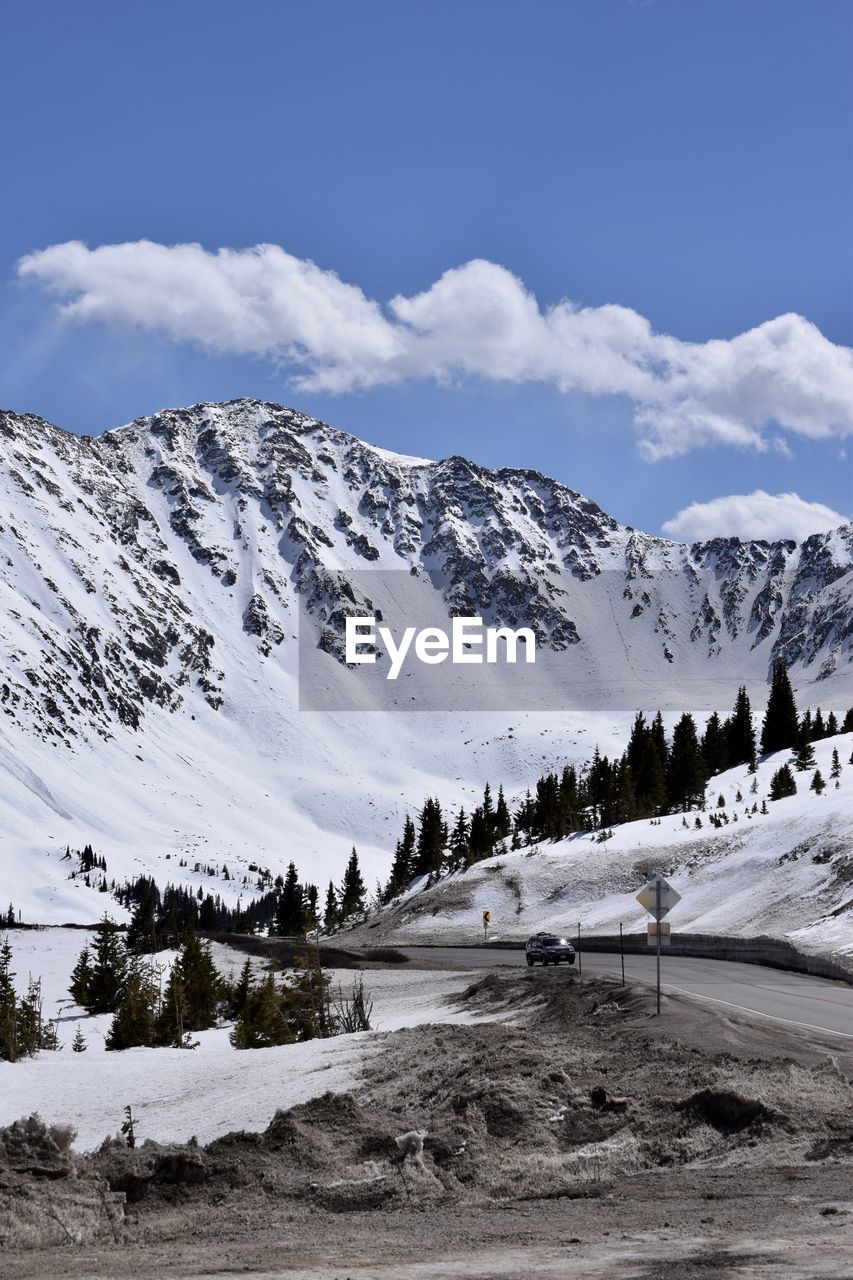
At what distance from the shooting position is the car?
50906 mm

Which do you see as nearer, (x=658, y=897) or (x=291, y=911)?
(x=658, y=897)

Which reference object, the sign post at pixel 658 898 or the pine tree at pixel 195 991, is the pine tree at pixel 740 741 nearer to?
the pine tree at pixel 195 991

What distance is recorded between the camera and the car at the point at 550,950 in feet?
167

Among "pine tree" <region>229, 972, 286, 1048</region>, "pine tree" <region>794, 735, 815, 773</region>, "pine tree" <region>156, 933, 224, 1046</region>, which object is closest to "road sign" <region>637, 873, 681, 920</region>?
"pine tree" <region>229, 972, 286, 1048</region>

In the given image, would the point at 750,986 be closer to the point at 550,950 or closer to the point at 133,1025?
the point at 550,950

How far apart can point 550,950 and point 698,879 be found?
21123mm

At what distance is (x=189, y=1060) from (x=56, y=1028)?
90.8 ft

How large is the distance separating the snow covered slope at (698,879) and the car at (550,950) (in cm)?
864

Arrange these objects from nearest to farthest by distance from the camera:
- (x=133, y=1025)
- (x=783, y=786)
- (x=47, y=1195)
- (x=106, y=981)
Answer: (x=47, y=1195) → (x=133, y=1025) → (x=106, y=981) → (x=783, y=786)

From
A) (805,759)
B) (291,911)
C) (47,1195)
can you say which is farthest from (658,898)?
(291,911)

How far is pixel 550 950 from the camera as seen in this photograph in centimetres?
5100

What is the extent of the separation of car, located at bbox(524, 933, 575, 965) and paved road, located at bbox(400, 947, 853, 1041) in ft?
2.90

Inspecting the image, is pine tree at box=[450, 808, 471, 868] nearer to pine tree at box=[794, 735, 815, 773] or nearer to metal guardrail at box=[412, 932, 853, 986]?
pine tree at box=[794, 735, 815, 773]

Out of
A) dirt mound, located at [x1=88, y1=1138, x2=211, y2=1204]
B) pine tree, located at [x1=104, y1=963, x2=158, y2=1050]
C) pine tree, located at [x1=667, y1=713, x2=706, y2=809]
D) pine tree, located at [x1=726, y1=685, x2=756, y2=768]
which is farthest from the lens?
pine tree, located at [x1=726, y1=685, x2=756, y2=768]
